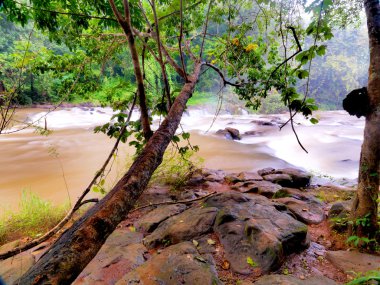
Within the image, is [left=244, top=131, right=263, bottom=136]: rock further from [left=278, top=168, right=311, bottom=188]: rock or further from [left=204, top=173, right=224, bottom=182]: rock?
[left=204, top=173, right=224, bottom=182]: rock

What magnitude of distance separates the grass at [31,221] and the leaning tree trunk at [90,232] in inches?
125

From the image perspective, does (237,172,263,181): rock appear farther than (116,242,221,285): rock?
Yes

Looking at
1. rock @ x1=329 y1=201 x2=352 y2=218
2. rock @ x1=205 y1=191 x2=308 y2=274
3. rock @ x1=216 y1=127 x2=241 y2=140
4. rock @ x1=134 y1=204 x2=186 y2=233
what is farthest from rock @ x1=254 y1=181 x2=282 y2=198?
rock @ x1=216 y1=127 x2=241 y2=140

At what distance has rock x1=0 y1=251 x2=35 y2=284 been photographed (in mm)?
2414

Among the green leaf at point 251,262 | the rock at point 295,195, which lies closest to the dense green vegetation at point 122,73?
the green leaf at point 251,262

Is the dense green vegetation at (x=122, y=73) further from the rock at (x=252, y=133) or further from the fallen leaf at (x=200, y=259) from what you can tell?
the rock at (x=252, y=133)

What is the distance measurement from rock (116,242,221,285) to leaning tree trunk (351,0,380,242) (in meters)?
1.72

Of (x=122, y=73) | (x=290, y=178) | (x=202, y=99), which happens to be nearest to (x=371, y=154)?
(x=290, y=178)

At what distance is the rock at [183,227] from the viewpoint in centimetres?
270

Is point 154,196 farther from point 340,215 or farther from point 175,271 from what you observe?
point 340,215

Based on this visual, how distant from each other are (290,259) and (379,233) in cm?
104

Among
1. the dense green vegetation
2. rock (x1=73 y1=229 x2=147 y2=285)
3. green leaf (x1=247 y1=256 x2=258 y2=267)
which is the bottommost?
rock (x1=73 y1=229 x2=147 y2=285)

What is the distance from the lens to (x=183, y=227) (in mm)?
2799

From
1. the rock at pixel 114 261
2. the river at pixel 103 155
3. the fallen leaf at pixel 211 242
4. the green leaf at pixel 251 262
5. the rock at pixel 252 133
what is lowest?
the river at pixel 103 155
